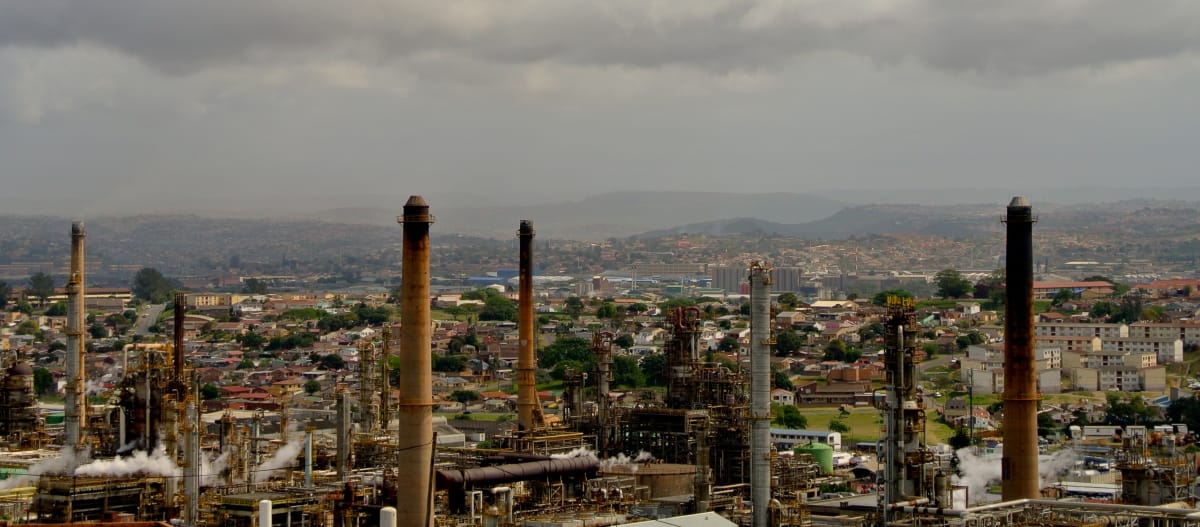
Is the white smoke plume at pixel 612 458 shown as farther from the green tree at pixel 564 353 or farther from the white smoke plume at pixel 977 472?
the green tree at pixel 564 353

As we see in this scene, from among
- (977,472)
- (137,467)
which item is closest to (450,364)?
(977,472)

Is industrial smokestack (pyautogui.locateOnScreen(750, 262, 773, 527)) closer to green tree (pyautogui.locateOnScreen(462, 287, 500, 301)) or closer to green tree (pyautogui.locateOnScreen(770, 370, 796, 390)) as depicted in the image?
green tree (pyautogui.locateOnScreen(770, 370, 796, 390))

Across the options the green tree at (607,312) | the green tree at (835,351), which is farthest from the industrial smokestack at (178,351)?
the green tree at (607,312)

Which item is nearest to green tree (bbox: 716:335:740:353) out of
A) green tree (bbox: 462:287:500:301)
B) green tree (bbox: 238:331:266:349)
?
green tree (bbox: 238:331:266:349)

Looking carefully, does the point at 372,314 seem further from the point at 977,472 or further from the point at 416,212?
the point at 416,212

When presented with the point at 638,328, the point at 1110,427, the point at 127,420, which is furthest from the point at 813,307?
the point at 127,420
